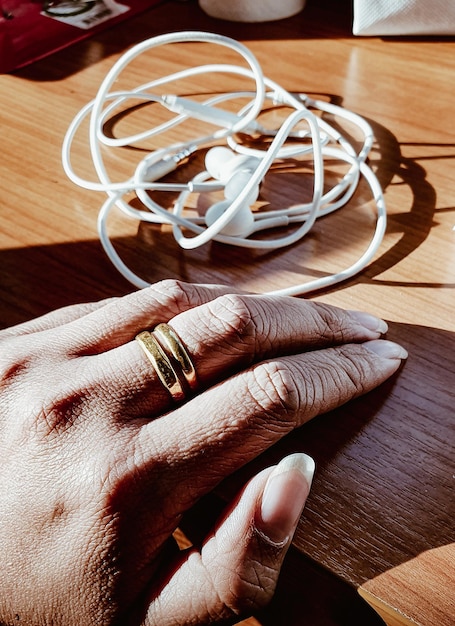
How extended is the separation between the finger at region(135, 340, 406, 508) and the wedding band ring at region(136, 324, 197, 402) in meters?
0.02

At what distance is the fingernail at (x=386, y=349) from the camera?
19.1 inches

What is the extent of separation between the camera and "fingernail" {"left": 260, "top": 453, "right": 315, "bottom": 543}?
0.35 metres

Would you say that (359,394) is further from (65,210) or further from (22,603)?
(65,210)

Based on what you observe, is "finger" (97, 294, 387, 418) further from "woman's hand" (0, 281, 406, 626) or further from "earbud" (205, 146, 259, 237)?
"earbud" (205, 146, 259, 237)

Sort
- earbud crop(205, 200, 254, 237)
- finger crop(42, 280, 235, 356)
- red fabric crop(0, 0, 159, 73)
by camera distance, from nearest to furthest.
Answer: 1. finger crop(42, 280, 235, 356)
2. earbud crop(205, 200, 254, 237)
3. red fabric crop(0, 0, 159, 73)

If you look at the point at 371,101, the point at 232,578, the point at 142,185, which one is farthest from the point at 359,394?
the point at 371,101

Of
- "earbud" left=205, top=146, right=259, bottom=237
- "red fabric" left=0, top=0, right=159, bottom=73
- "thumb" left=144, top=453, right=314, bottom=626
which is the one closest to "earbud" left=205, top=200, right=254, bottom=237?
"earbud" left=205, top=146, right=259, bottom=237

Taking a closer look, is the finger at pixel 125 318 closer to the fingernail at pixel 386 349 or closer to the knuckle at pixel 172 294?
the knuckle at pixel 172 294

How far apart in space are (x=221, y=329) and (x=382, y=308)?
0.56ft

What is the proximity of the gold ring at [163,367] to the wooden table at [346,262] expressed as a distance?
75mm

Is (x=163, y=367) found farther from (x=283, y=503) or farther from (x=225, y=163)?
(x=225, y=163)

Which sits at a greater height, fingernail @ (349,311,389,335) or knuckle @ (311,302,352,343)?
knuckle @ (311,302,352,343)

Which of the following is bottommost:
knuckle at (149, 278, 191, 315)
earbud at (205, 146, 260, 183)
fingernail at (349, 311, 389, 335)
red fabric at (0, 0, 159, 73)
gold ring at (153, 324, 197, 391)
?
fingernail at (349, 311, 389, 335)

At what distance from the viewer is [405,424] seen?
45 cm
